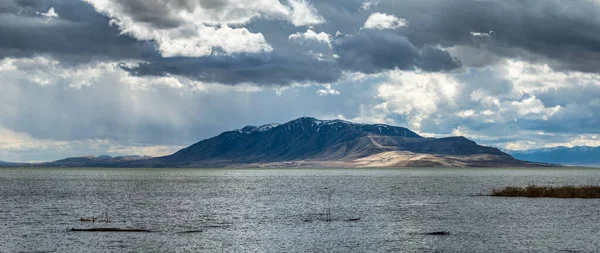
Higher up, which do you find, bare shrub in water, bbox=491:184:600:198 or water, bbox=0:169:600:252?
bare shrub in water, bbox=491:184:600:198

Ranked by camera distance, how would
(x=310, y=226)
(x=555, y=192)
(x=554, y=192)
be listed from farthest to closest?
(x=554, y=192) < (x=555, y=192) < (x=310, y=226)

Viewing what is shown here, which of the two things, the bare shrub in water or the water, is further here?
the bare shrub in water

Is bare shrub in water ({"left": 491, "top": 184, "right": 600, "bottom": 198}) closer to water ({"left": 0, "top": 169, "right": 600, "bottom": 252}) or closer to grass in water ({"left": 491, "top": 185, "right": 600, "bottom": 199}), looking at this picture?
grass in water ({"left": 491, "top": 185, "right": 600, "bottom": 199})

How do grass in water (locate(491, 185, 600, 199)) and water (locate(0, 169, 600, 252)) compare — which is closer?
water (locate(0, 169, 600, 252))

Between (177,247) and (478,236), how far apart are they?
32.5 metres

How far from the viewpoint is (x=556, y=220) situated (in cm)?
7819

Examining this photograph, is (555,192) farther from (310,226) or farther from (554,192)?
(310,226)

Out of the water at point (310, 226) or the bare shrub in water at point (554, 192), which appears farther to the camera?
the bare shrub in water at point (554, 192)

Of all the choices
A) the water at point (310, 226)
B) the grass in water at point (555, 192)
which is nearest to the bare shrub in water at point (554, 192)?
the grass in water at point (555, 192)

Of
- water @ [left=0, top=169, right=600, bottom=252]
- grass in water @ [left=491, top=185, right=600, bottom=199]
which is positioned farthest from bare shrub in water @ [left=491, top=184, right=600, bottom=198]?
water @ [left=0, top=169, right=600, bottom=252]

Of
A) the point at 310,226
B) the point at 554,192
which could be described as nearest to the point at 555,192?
the point at 554,192

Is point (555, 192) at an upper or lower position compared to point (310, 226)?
upper

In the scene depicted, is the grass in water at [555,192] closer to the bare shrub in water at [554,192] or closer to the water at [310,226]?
the bare shrub in water at [554,192]

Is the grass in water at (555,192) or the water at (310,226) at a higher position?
the grass in water at (555,192)
